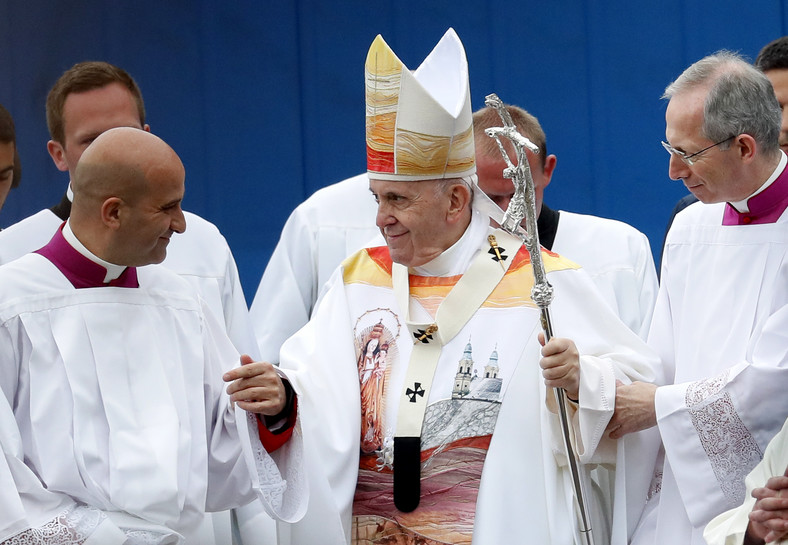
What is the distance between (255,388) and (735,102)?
1709 mm

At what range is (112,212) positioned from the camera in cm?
375

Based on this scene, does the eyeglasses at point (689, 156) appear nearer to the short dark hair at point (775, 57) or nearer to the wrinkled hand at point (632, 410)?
the wrinkled hand at point (632, 410)

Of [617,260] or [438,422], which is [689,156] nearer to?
[438,422]

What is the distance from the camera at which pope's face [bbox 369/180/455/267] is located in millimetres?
4309

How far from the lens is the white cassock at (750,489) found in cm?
377

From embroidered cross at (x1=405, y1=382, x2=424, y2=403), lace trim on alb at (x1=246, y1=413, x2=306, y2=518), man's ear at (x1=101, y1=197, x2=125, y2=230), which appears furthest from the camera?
embroidered cross at (x1=405, y1=382, x2=424, y2=403)

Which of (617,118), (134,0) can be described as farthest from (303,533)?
(134,0)

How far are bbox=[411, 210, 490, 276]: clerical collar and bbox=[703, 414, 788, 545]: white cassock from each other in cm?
116

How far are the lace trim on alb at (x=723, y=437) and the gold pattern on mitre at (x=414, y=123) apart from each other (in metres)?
1.04

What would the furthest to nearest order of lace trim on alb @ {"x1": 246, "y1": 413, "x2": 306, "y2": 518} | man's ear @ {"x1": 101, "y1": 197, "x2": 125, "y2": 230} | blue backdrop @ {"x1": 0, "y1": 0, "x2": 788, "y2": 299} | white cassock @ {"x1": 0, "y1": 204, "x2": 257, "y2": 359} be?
blue backdrop @ {"x1": 0, "y1": 0, "x2": 788, "y2": 299} → white cassock @ {"x1": 0, "y1": 204, "x2": 257, "y2": 359} → lace trim on alb @ {"x1": 246, "y1": 413, "x2": 306, "y2": 518} → man's ear @ {"x1": 101, "y1": 197, "x2": 125, "y2": 230}

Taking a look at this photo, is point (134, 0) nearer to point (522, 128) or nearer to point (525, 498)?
point (522, 128)

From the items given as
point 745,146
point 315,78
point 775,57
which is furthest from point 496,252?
point 315,78

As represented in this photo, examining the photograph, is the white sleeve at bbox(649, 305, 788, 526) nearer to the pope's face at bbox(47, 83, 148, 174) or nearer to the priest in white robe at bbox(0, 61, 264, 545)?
the priest in white robe at bbox(0, 61, 264, 545)

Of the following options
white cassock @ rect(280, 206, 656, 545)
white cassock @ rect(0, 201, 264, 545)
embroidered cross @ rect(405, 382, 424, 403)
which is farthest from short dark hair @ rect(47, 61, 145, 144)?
embroidered cross @ rect(405, 382, 424, 403)
